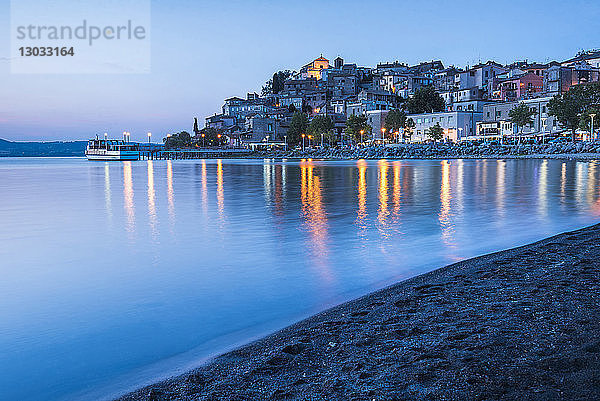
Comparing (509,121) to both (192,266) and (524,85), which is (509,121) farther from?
(192,266)

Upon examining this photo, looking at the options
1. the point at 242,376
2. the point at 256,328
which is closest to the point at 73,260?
the point at 256,328

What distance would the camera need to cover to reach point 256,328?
5.43m

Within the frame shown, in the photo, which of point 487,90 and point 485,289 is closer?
point 485,289

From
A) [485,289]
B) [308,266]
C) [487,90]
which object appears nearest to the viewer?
[485,289]

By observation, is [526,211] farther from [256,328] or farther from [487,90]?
[487,90]

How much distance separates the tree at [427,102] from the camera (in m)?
86.2

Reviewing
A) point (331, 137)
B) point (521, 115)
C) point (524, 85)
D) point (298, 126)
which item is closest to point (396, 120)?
point (331, 137)

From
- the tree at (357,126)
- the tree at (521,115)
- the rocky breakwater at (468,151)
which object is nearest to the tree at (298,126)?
the rocky breakwater at (468,151)

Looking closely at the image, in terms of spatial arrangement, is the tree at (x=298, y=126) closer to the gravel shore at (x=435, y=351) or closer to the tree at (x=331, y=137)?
the tree at (x=331, y=137)

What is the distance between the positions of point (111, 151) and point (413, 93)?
68796mm

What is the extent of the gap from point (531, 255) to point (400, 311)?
3.53 metres

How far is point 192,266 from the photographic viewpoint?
343 inches

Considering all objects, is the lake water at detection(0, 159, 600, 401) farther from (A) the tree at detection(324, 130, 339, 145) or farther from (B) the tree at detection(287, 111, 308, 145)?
(B) the tree at detection(287, 111, 308, 145)

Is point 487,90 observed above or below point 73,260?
above
